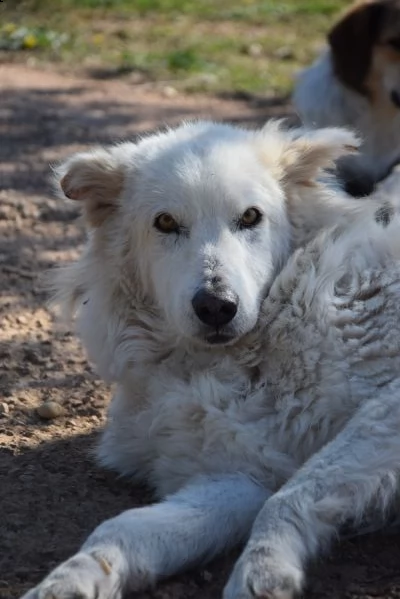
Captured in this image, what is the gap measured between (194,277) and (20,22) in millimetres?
9309

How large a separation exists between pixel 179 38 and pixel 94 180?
8.55 meters

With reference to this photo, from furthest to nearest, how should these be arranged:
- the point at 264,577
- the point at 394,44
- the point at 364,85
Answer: the point at 364,85 < the point at 394,44 < the point at 264,577

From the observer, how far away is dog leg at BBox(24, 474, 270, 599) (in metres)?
3.28

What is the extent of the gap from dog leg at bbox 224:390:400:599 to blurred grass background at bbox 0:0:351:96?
7.42 m

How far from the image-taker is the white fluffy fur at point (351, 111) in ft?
26.7

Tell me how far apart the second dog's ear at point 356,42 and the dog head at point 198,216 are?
3839 mm

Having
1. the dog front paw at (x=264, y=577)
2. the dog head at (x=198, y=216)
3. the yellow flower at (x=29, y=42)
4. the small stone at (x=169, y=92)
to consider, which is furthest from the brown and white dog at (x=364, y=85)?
the dog front paw at (x=264, y=577)

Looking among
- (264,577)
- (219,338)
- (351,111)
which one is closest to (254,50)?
(351,111)

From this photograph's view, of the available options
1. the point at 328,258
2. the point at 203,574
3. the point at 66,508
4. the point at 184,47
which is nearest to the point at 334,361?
the point at 328,258

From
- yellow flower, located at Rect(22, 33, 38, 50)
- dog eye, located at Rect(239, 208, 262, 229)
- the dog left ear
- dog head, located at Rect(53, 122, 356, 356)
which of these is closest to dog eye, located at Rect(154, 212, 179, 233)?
dog head, located at Rect(53, 122, 356, 356)

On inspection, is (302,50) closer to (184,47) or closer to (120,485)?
(184,47)

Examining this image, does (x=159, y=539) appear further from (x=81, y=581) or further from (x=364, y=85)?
(x=364, y=85)

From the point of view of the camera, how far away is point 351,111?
8453mm

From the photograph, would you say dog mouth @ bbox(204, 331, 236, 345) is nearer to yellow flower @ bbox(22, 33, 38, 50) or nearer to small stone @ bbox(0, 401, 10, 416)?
small stone @ bbox(0, 401, 10, 416)
